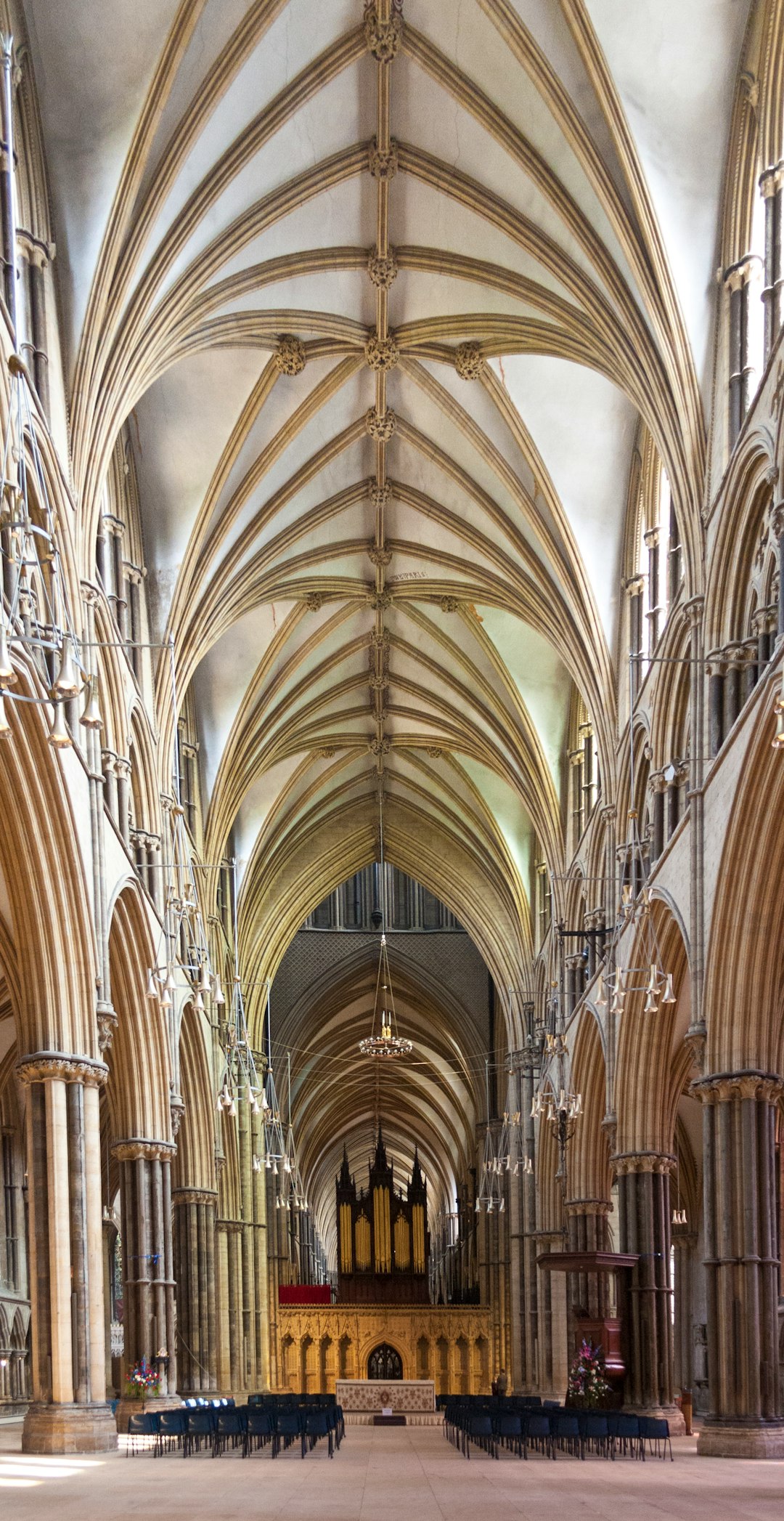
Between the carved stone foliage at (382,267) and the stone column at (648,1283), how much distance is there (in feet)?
52.7

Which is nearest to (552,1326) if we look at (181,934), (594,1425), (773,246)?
(181,934)

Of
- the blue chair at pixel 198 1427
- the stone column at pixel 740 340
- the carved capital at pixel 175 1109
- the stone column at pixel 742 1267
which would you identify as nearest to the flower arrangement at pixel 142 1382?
the carved capital at pixel 175 1109

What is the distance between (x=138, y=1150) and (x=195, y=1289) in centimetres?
1049

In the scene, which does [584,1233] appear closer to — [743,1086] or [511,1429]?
[743,1086]

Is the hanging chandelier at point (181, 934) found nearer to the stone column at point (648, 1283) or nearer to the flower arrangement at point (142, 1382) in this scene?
the flower arrangement at point (142, 1382)

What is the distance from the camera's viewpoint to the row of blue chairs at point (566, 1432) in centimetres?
2052

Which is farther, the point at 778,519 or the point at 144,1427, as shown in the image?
the point at 144,1427

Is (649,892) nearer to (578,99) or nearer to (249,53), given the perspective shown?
(578,99)

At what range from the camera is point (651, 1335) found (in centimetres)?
2867

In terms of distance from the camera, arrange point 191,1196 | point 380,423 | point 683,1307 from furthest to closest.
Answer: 1. point 683,1307
2. point 191,1196
3. point 380,423

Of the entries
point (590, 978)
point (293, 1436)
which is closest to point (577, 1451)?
point (293, 1436)

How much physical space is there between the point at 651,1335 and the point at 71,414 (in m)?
18.6

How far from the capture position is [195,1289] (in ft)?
124

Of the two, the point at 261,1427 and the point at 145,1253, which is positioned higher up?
the point at 145,1253
